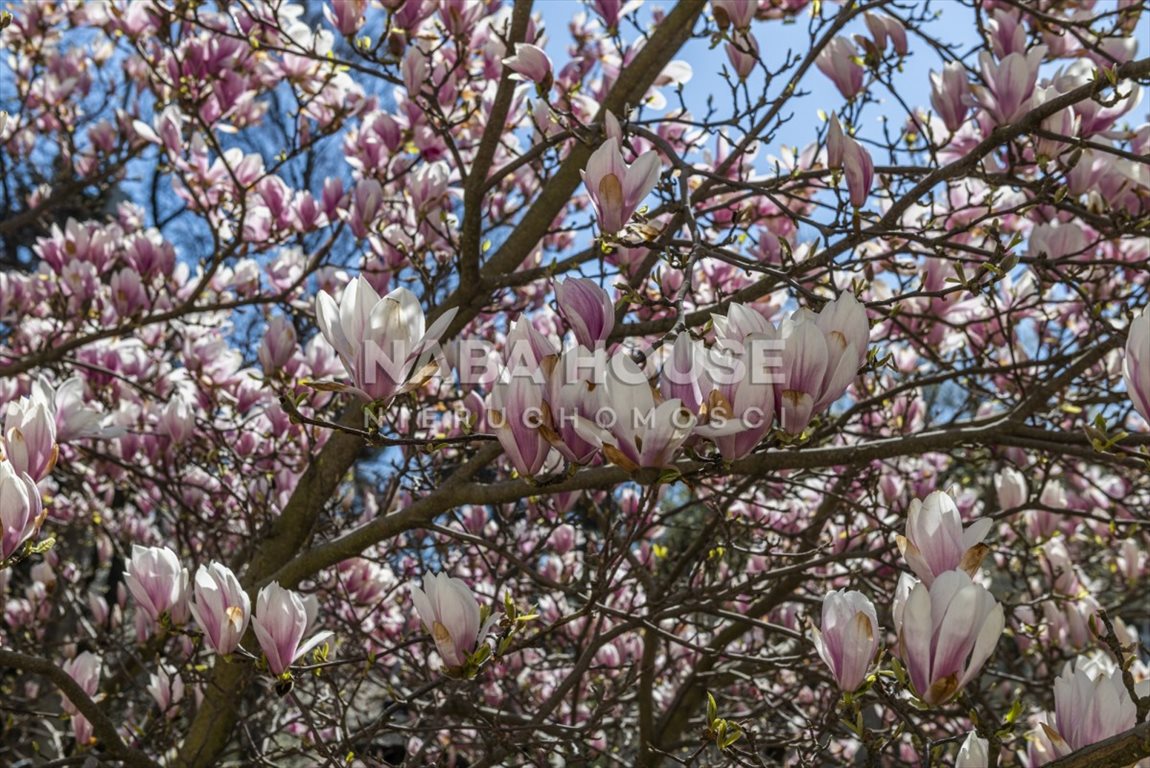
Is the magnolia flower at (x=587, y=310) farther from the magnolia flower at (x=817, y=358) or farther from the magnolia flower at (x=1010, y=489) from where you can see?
the magnolia flower at (x=1010, y=489)

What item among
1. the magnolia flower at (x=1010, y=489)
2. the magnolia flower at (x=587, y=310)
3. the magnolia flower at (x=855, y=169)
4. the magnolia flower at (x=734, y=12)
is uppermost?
the magnolia flower at (x=734, y=12)

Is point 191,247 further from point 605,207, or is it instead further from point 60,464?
point 605,207

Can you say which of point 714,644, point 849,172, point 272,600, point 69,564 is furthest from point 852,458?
point 69,564

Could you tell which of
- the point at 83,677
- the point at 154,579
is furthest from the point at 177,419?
the point at 154,579

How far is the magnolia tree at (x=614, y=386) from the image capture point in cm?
121

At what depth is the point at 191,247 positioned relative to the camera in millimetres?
10906

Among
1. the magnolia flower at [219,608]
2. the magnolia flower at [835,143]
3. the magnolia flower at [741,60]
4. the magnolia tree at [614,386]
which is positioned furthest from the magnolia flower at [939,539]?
the magnolia flower at [741,60]

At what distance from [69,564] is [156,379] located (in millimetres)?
1751

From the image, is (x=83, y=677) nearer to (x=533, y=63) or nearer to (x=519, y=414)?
(x=519, y=414)

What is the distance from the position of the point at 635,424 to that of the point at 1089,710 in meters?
0.80

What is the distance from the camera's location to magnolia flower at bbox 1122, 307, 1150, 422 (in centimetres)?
113

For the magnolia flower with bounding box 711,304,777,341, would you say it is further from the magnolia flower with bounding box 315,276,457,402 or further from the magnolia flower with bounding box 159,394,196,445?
the magnolia flower with bounding box 159,394,196,445

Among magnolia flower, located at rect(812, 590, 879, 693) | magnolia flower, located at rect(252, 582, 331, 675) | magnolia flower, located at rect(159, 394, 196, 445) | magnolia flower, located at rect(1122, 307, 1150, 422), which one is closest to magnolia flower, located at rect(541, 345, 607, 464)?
magnolia flower, located at rect(812, 590, 879, 693)

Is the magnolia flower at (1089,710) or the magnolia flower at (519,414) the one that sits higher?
the magnolia flower at (519,414)
